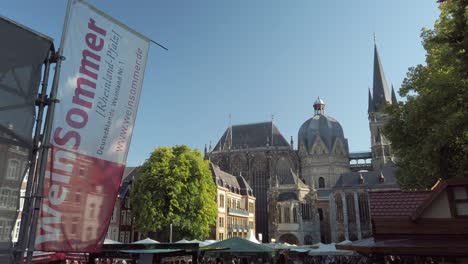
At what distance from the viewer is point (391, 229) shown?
438 inches

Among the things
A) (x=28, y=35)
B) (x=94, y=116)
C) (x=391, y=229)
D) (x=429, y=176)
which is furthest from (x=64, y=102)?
(x=429, y=176)

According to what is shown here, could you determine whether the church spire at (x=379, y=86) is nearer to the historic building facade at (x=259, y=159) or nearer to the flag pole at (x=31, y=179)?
the historic building facade at (x=259, y=159)

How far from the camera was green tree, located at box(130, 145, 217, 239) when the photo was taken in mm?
34569

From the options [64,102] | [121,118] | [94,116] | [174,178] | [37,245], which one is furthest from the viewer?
[174,178]

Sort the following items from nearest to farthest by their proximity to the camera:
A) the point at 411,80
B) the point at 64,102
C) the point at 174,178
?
the point at 64,102
the point at 411,80
the point at 174,178

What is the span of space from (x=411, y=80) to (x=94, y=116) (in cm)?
2045

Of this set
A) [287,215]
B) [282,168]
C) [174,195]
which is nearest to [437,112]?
[174,195]

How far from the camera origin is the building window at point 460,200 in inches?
414

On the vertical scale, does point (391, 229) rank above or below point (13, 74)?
below

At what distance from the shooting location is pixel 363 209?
64.6 metres

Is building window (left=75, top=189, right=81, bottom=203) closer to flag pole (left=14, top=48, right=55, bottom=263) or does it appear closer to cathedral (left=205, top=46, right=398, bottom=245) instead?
flag pole (left=14, top=48, right=55, bottom=263)

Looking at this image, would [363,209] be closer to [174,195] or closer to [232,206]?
[232,206]

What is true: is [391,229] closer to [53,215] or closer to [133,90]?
[133,90]

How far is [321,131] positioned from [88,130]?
7821 cm
